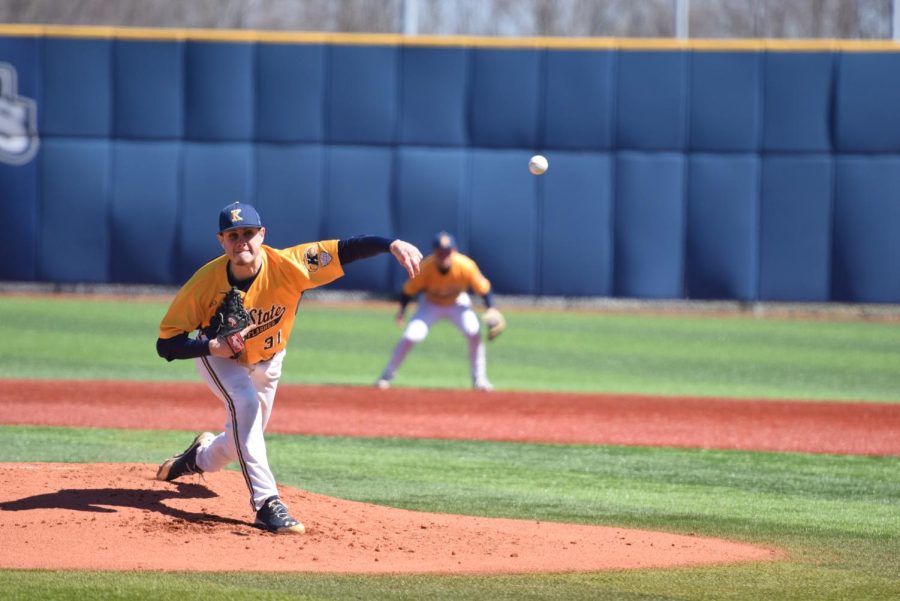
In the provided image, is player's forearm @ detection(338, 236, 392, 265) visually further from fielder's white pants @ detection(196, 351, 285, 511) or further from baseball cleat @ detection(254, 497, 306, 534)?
baseball cleat @ detection(254, 497, 306, 534)

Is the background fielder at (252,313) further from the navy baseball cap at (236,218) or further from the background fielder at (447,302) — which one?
the background fielder at (447,302)

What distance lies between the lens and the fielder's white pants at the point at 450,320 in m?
13.4

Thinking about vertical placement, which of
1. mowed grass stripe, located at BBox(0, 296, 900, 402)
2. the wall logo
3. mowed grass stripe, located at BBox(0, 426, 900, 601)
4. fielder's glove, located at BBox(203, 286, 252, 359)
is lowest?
mowed grass stripe, located at BBox(0, 296, 900, 402)

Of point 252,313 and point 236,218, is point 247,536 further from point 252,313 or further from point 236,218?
point 236,218

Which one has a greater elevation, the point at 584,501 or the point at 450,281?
the point at 450,281

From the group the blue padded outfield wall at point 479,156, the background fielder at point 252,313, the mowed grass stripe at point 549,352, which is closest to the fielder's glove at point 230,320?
the background fielder at point 252,313

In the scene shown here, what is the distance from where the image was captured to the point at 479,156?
2206 centimetres

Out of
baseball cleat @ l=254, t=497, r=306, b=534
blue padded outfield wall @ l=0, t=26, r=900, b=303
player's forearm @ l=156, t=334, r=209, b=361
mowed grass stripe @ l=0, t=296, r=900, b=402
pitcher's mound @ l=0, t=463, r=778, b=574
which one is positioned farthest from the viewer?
blue padded outfield wall @ l=0, t=26, r=900, b=303

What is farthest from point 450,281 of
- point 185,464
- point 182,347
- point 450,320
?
point 182,347

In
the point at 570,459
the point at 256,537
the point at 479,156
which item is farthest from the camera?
the point at 479,156

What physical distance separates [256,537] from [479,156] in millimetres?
16397

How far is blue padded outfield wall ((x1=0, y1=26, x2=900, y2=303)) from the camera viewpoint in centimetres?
2170

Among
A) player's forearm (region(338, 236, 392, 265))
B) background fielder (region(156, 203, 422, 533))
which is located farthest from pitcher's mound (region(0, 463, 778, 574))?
player's forearm (region(338, 236, 392, 265))

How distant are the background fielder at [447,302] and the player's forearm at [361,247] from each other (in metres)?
7.05
